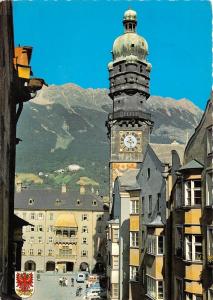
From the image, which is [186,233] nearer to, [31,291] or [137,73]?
[31,291]

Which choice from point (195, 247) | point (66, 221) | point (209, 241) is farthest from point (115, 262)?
point (66, 221)

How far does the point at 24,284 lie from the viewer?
17.6m

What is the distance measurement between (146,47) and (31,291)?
2479 inches

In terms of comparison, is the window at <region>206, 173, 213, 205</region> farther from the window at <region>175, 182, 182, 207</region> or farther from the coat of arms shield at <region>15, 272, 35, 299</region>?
the coat of arms shield at <region>15, 272, 35, 299</region>

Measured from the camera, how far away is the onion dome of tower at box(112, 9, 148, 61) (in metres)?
74.8

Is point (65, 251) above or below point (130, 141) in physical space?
below

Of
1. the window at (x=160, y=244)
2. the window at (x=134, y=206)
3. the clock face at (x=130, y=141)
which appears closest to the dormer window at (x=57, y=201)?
the clock face at (x=130, y=141)

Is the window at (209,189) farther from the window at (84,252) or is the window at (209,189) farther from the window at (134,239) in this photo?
the window at (84,252)

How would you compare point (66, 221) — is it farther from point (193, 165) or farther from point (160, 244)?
point (193, 165)

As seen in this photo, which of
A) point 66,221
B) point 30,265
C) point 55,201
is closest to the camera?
point 66,221

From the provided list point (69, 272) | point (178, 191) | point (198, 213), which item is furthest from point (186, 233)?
point (69, 272)

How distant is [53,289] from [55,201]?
99.9ft

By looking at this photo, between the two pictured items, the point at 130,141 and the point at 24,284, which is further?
the point at 130,141

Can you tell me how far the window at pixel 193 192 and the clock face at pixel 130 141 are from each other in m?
44.8
